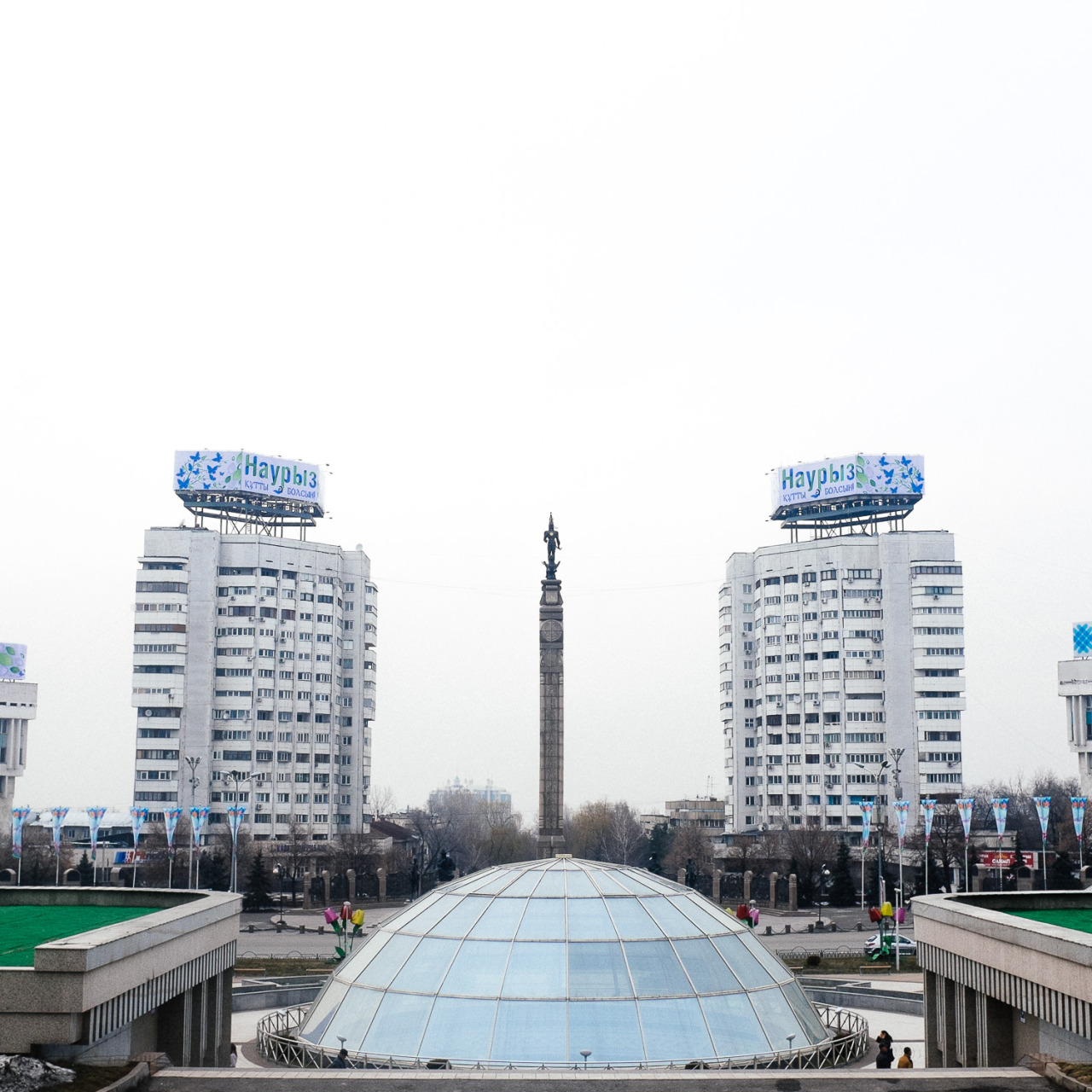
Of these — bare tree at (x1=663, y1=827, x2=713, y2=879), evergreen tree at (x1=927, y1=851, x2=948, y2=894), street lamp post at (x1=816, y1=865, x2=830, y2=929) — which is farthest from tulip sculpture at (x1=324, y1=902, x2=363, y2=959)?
bare tree at (x1=663, y1=827, x2=713, y2=879)

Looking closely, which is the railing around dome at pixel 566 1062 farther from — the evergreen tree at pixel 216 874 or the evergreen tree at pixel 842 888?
the evergreen tree at pixel 216 874

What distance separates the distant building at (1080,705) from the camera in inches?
4547

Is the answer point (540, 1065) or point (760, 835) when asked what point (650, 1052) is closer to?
point (540, 1065)

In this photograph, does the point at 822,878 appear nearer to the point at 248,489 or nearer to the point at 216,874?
the point at 216,874

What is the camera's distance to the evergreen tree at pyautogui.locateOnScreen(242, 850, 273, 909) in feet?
293

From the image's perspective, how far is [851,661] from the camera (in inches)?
5012

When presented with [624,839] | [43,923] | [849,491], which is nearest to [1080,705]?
[849,491]

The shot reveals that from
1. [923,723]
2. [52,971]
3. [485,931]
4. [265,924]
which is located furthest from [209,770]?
[52,971]

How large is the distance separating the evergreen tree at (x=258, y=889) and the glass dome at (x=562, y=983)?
63.0 meters

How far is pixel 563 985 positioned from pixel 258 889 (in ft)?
229

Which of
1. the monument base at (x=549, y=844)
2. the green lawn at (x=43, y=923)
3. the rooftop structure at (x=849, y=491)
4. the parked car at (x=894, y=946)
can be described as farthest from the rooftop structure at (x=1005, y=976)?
the rooftop structure at (x=849, y=491)

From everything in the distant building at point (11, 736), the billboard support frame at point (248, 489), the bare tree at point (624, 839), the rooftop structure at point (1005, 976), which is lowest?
the bare tree at point (624, 839)

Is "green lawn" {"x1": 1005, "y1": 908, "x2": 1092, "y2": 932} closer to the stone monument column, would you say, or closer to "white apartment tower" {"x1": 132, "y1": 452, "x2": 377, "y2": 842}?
the stone monument column

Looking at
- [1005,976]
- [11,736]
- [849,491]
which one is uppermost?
[849,491]
